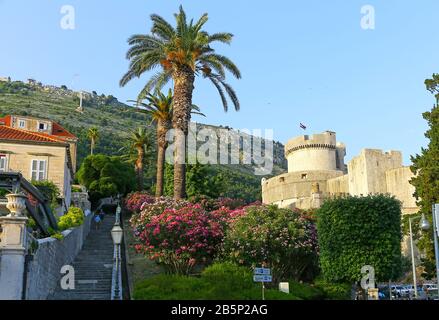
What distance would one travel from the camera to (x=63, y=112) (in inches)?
5541

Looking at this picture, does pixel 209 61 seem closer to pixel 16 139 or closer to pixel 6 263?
pixel 16 139

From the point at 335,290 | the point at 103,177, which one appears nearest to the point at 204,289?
the point at 335,290

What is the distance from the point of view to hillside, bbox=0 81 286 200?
371 feet

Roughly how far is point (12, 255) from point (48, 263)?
4937mm

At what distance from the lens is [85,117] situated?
144750 millimetres

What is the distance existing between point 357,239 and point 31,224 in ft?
51.2

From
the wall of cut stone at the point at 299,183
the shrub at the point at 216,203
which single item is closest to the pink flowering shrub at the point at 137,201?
the shrub at the point at 216,203

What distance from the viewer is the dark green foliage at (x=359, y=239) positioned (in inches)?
1038

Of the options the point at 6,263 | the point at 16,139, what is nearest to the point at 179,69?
the point at 16,139

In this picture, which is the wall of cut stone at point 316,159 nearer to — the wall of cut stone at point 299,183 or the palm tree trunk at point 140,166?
the wall of cut stone at point 299,183

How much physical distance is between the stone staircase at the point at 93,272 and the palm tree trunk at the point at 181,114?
5.37 metres

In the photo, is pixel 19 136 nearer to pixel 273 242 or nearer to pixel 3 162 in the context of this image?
pixel 3 162

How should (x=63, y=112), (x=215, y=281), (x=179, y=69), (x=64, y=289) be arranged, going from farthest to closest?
(x=63, y=112), (x=179, y=69), (x=64, y=289), (x=215, y=281)

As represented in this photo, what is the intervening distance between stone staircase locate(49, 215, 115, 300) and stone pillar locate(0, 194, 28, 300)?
17.3 feet
